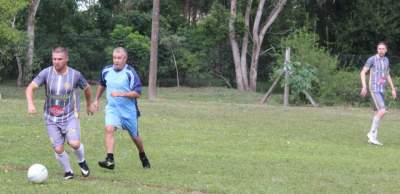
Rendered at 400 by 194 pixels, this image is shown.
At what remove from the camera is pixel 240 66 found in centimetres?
4031

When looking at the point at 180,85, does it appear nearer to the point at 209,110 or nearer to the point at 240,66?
the point at 240,66

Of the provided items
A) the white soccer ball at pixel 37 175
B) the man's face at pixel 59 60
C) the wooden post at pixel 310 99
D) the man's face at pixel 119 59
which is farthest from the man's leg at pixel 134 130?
the wooden post at pixel 310 99

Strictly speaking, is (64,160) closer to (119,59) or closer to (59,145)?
(59,145)

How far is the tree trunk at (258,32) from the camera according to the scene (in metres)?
38.9

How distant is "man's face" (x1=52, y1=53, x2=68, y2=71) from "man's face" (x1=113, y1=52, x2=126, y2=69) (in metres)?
0.93

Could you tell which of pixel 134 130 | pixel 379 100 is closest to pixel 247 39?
pixel 379 100

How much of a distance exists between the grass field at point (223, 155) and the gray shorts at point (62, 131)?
50cm

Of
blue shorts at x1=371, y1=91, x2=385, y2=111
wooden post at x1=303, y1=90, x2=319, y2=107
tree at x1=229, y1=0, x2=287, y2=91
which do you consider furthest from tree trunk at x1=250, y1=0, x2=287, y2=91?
blue shorts at x1=371, y1=91, x2=385, y2=111

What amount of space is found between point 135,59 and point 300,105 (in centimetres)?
1721

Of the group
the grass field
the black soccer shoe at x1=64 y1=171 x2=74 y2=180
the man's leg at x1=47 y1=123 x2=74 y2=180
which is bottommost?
the grass field

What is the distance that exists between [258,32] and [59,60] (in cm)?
3221

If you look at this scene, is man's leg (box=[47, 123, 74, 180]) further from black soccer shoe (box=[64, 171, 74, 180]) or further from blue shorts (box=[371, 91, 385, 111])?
blue shorts (box=[371, 91, 385, 111])

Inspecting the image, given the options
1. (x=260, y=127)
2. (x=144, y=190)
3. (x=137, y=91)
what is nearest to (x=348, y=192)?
(x=144, y=190)

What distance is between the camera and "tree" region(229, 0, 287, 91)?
128 feet
